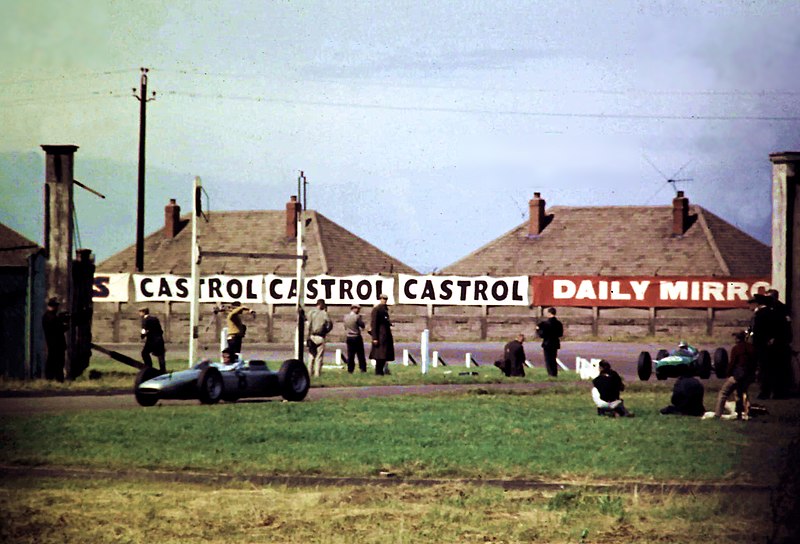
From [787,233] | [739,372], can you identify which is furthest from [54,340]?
[787,233]

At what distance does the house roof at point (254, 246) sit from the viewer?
210ft

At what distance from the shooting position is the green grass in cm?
1571

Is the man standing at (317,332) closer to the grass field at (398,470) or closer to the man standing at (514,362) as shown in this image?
the man standing at (514,362)

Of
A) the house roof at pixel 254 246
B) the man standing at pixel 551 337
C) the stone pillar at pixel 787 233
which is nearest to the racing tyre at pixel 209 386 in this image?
the man standing at pixel 551 337

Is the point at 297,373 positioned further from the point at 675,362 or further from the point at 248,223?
the point at 248,223

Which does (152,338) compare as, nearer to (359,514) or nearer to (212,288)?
(359,514)

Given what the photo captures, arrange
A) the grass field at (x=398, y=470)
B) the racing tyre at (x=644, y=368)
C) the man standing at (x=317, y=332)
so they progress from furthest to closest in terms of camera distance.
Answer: the racing tyre at (x=644, y=368)
the man standing at (x=317, y=332)
the grass field at (x=398, y=470)

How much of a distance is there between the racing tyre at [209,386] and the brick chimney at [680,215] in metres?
44.4

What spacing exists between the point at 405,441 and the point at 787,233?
10651mm

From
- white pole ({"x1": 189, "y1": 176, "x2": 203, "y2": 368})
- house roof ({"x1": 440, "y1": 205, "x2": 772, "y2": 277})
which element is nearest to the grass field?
white pole ({"x1": 189, "y1": 176, "x2": 203, "y2": 368})

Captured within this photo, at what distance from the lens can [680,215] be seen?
6394 cm

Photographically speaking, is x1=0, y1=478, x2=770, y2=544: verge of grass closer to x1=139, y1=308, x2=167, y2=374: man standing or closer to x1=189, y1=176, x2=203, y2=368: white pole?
x1=189, y1=176, x2=203, y2=368: white pole

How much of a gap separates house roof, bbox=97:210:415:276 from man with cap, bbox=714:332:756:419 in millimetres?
42495

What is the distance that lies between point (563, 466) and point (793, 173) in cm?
1125
